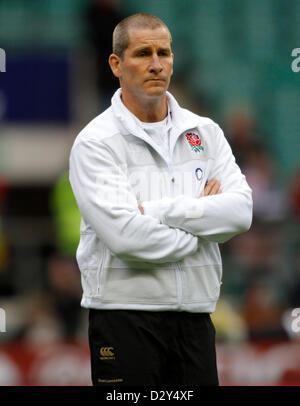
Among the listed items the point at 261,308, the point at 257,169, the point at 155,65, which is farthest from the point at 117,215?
the point at 257,169

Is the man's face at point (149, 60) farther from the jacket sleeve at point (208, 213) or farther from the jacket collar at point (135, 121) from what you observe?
the jacket sleeve at point (208, 213)

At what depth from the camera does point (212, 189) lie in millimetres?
4723

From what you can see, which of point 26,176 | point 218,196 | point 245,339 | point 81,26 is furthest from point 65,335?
point 81,26

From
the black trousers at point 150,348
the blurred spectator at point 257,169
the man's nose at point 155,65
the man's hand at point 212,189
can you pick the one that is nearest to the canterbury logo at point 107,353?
the black trousers at point 150,348

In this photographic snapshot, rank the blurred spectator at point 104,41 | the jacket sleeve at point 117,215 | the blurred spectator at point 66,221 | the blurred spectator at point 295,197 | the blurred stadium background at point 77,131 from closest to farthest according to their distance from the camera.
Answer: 1. the jacket sleeve at point 117,215
2. the blurred stadium background at point 77,131
3. the blurred spectator at point 66,221
4. the blurred spectator at point 295,197
5. the blurred spectator at point 104,41

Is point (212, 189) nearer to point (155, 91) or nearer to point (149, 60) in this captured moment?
point (155, 91)

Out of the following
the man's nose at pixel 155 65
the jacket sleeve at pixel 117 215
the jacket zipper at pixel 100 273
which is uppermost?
the man's nose at pixel 155 65

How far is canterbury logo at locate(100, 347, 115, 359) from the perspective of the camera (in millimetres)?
4574

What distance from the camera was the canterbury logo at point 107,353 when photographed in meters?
4.57

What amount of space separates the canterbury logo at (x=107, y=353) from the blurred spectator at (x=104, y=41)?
246 inches

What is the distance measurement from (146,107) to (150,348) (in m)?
1.15

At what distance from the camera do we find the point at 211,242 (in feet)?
15.5

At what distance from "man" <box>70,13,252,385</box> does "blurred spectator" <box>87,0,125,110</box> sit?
5898mm

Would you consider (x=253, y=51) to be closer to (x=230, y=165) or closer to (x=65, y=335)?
(x=65, y=335)
